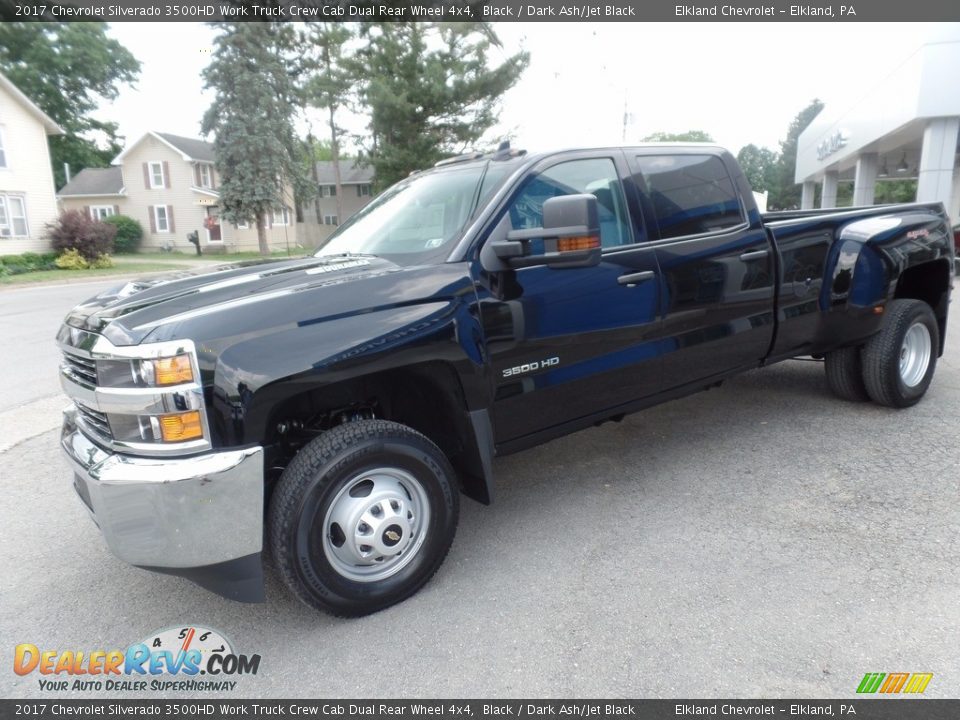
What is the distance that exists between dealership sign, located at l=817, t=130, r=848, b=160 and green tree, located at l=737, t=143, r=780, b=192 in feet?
183

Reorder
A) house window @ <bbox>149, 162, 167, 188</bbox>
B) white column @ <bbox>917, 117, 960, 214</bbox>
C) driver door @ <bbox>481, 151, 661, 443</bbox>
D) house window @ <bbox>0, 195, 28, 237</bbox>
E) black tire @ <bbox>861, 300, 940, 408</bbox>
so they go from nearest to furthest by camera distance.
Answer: driver door @ <bbox>481, 151, 661, 443</bbox>
black tire @ <bbox>861, 300, 940, 408</bbox>
white column @ <bbox>917, 117, 960, 214</bbox>
house window @ <bbox>0, 195, 28, 237</bbox>
house window @ <bbox>149, 162, 167, 188</bbox>

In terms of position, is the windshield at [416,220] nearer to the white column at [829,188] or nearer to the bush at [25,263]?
the bush at [25,263]

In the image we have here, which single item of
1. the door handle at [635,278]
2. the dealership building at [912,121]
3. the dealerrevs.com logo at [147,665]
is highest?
the dealership building at [912,121]

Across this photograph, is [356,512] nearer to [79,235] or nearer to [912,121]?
[912,121]

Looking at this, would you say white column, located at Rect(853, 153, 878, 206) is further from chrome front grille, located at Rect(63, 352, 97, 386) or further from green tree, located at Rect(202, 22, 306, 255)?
chrome front grille, located at Rect(63, 352, 97, 386)

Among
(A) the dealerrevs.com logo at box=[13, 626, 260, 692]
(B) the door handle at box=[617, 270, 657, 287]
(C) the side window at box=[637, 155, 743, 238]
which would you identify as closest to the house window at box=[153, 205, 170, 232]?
(C) the side window at box=[637, 155, 743, 238]

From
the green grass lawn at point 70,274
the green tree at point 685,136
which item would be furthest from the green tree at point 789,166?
the green grass lawn at point 70,274

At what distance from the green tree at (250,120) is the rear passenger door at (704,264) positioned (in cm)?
3144

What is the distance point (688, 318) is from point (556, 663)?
2.18m

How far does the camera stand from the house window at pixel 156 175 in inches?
1615

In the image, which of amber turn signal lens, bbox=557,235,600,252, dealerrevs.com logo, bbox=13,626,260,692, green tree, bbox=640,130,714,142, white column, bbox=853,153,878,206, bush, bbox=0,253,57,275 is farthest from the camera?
green tree, bbox=640,130,714,142

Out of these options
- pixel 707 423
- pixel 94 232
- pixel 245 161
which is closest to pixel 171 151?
pixel 245 161

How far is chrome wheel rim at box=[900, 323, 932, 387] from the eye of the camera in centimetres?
510

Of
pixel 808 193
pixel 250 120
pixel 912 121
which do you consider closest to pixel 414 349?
pixel 912 121
